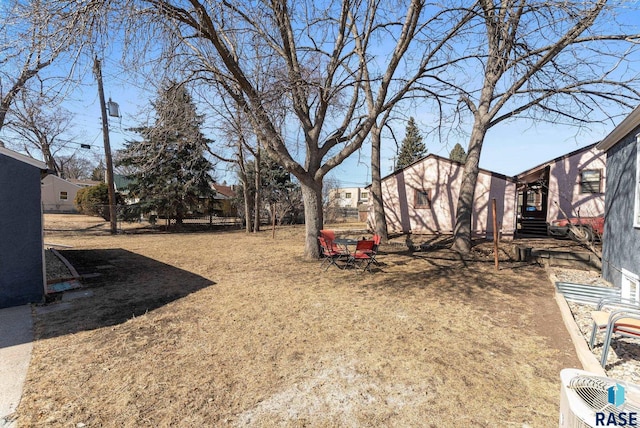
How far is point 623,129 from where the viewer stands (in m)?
5.63

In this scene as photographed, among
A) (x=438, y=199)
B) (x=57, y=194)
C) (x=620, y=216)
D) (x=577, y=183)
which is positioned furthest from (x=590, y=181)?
(x=57, y=194)

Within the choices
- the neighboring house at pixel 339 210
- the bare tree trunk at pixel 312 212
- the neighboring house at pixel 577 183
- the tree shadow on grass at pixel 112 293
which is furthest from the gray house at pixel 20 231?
the neighboring house at pixel 339 210

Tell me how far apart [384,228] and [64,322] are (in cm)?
1055

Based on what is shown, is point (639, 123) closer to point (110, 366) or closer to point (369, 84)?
point (369, 84)

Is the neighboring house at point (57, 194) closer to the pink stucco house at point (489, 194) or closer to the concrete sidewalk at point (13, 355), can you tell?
the pink stucco house at point (489, 194)

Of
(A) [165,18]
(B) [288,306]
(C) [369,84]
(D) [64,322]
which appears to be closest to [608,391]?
(B) [288,306]

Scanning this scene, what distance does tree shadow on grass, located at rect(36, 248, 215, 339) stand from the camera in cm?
462

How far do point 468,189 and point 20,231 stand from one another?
11593 mm

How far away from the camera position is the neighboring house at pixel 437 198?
13820 millimetres

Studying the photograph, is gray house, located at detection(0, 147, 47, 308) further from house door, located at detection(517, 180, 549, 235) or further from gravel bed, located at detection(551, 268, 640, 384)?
house door, located at detection(517, 180, 549, 235)

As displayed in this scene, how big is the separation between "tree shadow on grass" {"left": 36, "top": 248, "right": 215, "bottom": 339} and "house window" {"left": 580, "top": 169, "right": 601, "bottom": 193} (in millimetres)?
16664

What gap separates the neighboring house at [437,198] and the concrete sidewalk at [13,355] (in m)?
14.5

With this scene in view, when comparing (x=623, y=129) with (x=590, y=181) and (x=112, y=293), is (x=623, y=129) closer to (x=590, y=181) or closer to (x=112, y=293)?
(x=112, y=293)

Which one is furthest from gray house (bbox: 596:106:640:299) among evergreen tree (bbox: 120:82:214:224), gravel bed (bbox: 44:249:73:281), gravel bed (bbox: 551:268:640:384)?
evergreen tree (bbox: 120:82:214:224)
